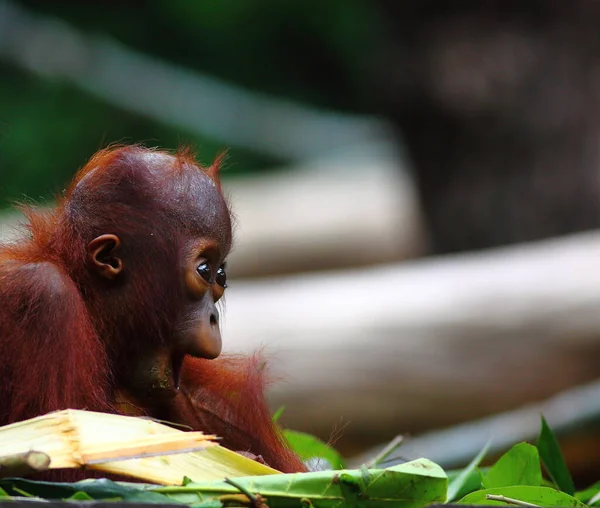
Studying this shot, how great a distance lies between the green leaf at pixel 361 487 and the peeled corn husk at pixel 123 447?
7 cm

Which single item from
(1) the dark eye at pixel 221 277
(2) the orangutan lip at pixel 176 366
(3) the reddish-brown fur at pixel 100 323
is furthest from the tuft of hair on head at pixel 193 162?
(2) the orangutan lip at pixel 176 366

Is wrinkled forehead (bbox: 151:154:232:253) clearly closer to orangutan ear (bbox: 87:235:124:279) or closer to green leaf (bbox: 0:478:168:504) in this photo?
orangutan ear (bbox: 87:235:124:279)

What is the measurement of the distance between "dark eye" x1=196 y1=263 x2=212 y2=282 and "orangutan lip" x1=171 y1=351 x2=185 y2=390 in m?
0.10

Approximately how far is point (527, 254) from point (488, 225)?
122cm

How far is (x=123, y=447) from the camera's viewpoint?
1153 mm

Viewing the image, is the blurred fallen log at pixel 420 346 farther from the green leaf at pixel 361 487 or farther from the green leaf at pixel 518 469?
the green leaf at pixel 361 487

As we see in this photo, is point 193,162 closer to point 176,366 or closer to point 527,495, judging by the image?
point 176,366

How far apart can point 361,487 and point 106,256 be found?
1.49 feet

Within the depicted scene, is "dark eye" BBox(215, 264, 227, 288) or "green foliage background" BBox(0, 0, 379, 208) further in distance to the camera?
"green foliage background" BBox(0, 0, 379, 208)

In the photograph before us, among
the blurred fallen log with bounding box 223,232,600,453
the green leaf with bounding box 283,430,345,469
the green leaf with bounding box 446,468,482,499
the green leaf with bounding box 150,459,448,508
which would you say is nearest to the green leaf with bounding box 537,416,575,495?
the green leaf with bounding box 446,468,482,499

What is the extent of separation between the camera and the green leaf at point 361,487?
45.6 inches

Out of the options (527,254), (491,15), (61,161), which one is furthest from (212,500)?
(61,161)

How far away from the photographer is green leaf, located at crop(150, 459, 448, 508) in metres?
1.16

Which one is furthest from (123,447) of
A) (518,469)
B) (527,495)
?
(518,469)
